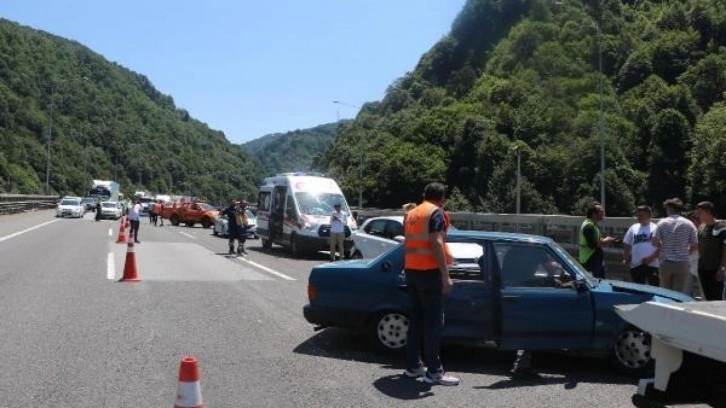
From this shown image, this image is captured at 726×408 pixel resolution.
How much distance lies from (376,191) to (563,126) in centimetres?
2858

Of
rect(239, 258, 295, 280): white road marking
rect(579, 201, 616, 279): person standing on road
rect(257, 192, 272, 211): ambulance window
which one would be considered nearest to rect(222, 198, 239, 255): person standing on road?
rect(239, 258, 295, 280): white road marking

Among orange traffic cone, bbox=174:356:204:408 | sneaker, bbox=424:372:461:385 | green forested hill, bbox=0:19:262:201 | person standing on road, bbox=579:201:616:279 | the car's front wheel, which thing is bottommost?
sneaker, bbox=424:372:461:385

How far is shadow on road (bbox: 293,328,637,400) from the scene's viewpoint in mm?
7172

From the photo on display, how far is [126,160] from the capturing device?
14962 centimetres

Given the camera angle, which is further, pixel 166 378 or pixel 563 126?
pixel 563 126

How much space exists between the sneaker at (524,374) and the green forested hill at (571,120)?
233 ft

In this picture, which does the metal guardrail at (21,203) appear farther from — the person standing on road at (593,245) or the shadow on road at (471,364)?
the person standing on road at (593,245)

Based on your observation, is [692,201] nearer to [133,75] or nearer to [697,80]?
[697,80]

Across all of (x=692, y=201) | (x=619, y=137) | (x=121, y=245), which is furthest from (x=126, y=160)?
(x=121, y=245)

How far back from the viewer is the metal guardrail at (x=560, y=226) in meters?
15.0

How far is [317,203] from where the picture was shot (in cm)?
2403

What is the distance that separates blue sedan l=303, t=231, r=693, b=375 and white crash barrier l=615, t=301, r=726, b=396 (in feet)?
9.66

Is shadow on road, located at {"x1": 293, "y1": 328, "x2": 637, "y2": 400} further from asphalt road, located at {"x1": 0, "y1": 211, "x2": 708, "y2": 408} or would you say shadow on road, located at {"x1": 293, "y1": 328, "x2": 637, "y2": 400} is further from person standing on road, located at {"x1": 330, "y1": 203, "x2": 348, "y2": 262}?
person standing on road, located at {"x1": 330, "y1": 203, "x2": 348, "y2": 262}

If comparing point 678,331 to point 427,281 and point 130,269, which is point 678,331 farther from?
point 130,269
